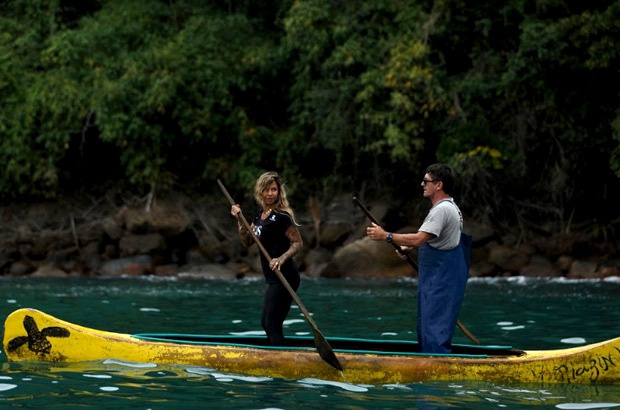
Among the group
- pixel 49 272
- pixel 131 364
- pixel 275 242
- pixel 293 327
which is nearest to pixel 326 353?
pixel 275 242

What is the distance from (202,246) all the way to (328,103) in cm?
455

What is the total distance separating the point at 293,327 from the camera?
14.6 meters

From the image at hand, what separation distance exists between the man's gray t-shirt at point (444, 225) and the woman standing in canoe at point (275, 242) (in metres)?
1.28

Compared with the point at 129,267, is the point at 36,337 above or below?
above

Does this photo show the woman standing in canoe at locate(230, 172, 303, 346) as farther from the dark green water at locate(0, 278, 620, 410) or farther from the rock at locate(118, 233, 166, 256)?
the rock at locate(118, 233, 166, 256)

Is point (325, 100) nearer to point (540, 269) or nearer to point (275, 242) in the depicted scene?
point (540, 269)

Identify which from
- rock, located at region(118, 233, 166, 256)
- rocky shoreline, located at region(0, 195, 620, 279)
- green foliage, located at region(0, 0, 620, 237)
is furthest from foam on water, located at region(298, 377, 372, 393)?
rock, located at region(118, 233, 166, 256)

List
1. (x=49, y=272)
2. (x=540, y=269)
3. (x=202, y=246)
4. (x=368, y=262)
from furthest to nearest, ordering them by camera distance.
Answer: (x=202, y=246) < (x=49, y=272) < (x=368, y=262) < (x=540, y=269)

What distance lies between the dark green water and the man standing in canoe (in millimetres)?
516

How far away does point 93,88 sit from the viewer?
27188mm

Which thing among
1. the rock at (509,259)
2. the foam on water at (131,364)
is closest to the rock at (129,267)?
the rock at (509,259)

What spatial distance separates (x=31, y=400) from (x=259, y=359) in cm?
208

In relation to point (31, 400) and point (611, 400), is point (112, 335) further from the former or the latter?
point (611, 400)

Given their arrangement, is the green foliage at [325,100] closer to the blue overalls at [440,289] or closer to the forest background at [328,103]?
the forest background at [328,103]
